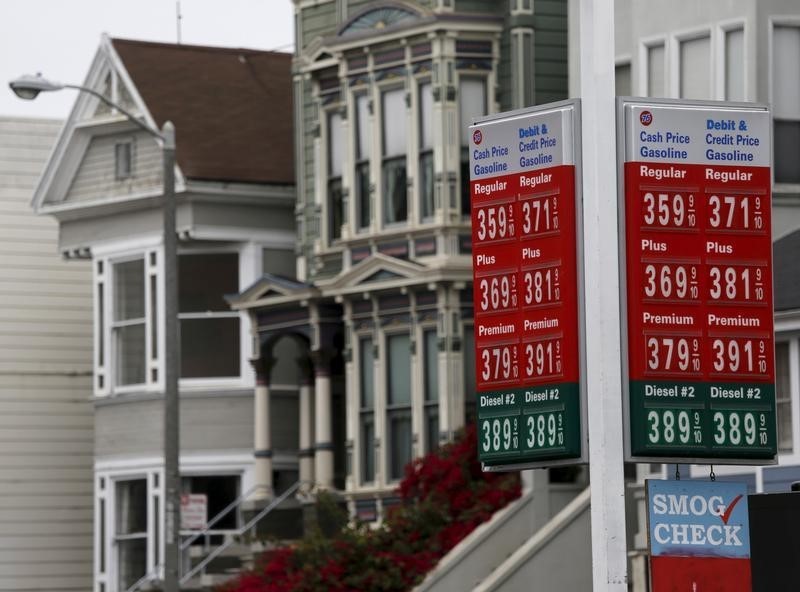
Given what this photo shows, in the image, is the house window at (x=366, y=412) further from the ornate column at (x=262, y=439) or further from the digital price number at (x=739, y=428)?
the digital price number at (x=739, y=428)

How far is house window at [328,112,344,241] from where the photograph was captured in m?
32.0

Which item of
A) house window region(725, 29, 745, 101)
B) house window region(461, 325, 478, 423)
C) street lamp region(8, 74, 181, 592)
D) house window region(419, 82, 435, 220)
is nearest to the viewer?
street lamp region(8, 74, 181, 592)

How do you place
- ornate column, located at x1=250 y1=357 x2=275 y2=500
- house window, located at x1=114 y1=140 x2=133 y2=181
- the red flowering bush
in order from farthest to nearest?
house window, located at x1=114 y1=140 x2=133 y2=181 → ornate column, located at x1=250 y1=357 x2=275 y2=500 → the red flowering bush

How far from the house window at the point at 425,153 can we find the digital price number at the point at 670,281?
1557 centimetres

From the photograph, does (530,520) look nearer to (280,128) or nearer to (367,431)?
(367,431)

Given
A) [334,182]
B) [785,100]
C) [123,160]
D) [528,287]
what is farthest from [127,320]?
[528,287]

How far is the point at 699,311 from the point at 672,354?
38 cm

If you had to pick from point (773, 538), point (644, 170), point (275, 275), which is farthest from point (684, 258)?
point (275, 275)

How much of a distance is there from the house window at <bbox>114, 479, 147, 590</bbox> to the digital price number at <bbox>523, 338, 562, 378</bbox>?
836 inches

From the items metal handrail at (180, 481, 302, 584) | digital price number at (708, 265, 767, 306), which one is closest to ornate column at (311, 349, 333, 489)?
metal handrail at (180, 481, 302, 584)

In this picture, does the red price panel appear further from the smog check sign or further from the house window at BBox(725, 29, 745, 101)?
the house window at BBox(725, 29, 745, 101)

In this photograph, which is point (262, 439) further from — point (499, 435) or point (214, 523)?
point (499, 435)

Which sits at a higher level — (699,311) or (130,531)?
(699,311)

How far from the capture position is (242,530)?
31.9 m
